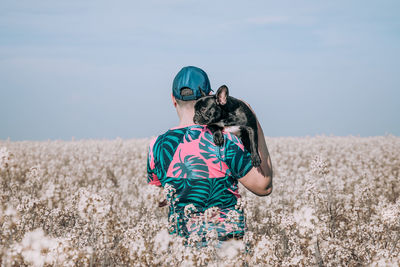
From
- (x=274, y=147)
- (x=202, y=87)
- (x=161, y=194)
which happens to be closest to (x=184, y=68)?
(x=202, y=87)

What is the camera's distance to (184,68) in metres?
3.86

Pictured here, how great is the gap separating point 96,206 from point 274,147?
1874cm

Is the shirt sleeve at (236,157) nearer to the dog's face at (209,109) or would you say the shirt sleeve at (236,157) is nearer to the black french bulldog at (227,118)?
the black french bulldog at (227,118)

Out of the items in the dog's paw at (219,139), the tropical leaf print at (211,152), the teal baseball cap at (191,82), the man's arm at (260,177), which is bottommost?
the man's arm at (260,177)

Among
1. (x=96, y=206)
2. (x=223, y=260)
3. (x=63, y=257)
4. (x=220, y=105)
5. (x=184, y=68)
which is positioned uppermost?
(x=184, y=68)

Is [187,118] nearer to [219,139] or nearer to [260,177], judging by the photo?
[219,139]

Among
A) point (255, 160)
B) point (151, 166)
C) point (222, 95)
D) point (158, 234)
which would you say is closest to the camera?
point (158, 234)

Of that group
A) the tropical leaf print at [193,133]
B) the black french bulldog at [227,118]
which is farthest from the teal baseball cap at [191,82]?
the tropical leaf print at [193,133]

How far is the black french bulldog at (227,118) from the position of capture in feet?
11.9

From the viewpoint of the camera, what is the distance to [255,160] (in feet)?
12.1

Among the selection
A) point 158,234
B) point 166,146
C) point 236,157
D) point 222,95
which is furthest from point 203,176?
point 158,234

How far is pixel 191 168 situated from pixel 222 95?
77 cm

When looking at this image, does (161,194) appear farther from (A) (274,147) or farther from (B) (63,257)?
(A) (274,147)

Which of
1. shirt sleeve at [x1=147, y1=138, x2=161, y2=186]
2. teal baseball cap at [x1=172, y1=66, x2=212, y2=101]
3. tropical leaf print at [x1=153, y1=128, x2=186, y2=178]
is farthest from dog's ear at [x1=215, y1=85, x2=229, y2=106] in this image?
shirt sleeve at [x1=147, y1=138, x2=161, y2=186]
